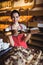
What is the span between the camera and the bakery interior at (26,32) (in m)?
1.05

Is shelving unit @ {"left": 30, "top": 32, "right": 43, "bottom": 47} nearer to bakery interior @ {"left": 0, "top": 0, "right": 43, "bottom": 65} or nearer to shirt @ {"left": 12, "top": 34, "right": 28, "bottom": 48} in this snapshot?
bakery interior @ {"left": 0, "top": 0, "right": 43, "bottom": 65}

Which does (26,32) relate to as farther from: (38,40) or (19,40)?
(38,40)

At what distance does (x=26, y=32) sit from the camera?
1446 mm

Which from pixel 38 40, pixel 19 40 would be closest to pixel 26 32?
pixel 19 40

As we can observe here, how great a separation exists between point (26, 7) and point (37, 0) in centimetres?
22

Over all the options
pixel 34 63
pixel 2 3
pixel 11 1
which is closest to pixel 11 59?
pixel 34 63

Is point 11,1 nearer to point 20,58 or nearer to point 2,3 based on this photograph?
point 2,3

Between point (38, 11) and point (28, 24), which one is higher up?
point (38, 11)

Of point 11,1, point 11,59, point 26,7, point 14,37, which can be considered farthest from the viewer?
point 11,1

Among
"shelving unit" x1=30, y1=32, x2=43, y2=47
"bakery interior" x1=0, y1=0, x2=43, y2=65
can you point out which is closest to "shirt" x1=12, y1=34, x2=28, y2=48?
"bakery interior" x1=0, y1=0, x2=43, y2=65

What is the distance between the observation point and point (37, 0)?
2.27m

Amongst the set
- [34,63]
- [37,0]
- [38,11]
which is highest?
[37,0]

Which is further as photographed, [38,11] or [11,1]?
[11,1]

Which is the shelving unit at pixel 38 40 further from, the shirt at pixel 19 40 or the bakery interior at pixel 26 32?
the shirt at pixel 19 40
